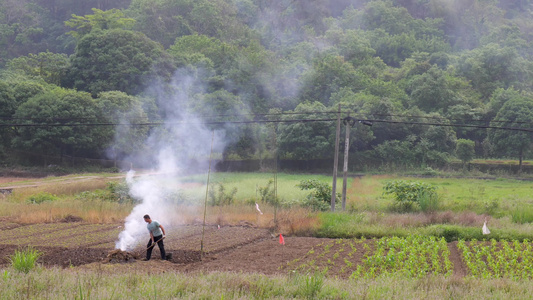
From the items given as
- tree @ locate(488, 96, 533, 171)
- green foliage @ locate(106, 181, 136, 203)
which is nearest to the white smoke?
green foliage @ locate(106, 181, 136, 203)

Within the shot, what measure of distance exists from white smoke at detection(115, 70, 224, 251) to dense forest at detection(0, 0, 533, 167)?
688 mm

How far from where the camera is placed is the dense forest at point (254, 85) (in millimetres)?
46281

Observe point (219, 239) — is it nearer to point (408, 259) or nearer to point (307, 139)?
point (408, 259)

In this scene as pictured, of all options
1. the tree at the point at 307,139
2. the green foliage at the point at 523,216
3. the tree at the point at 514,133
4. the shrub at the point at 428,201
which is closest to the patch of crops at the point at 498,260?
the green foliage at the point at 523,216

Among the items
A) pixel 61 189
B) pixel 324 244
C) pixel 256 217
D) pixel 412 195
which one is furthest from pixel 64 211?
pixel 412 195

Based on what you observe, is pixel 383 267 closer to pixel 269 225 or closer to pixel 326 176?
pixel 269 225

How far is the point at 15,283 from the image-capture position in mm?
9781

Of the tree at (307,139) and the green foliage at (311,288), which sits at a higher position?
the tree at (307,139)

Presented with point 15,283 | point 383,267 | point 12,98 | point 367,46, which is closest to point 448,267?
point 383,267

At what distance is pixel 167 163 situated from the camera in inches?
1538

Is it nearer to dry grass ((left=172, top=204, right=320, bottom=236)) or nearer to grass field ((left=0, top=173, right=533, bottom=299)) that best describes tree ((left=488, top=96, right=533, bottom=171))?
grass field ((left=0, top=173, right=533, bottom=299))

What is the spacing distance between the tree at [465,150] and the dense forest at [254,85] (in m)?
0.15

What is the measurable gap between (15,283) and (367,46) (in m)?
86.6

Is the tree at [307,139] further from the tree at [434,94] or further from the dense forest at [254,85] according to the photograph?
the tree at [434,94]
